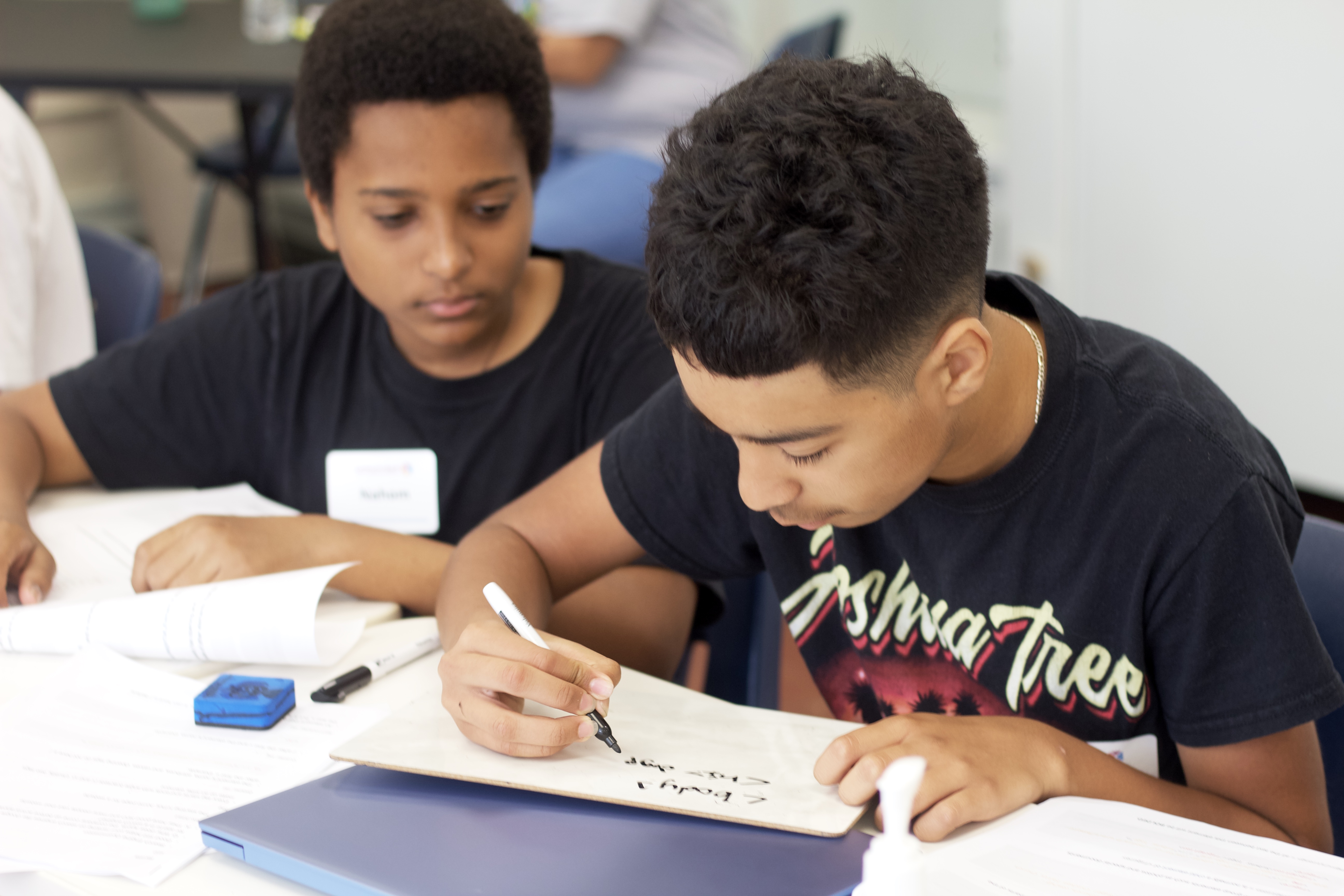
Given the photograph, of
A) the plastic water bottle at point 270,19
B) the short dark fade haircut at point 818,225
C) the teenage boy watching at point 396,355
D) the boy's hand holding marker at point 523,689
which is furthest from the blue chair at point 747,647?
the plastic water bottle at point 270,19

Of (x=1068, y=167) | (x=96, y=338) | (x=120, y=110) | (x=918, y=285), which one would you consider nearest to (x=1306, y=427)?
(x=1068, y=167)

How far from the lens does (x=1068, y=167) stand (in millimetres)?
2859

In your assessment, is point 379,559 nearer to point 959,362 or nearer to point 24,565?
point 24,565

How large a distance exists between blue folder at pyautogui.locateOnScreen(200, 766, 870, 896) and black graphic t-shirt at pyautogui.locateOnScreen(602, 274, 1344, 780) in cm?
27

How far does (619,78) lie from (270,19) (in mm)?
1546

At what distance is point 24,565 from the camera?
1.14 meters

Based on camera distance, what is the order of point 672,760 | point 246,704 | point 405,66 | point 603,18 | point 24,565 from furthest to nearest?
1. point 603,18
2. point 405,66
3. point 24,565
4. point 246,704
5. point 672,760

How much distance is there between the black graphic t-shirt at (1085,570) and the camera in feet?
2.62

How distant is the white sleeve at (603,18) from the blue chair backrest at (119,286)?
0.98 metres

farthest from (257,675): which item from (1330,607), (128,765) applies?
(1330,607)

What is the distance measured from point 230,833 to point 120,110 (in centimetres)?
490

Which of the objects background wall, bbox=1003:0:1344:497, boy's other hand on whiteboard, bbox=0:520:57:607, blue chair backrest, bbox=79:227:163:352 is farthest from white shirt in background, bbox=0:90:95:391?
background wall, bbox=1003:0:1344:497

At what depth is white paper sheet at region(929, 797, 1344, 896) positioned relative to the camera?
65cm

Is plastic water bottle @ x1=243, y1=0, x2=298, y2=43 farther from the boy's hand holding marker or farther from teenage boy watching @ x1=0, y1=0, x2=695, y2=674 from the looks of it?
the boy's hand holding marker
